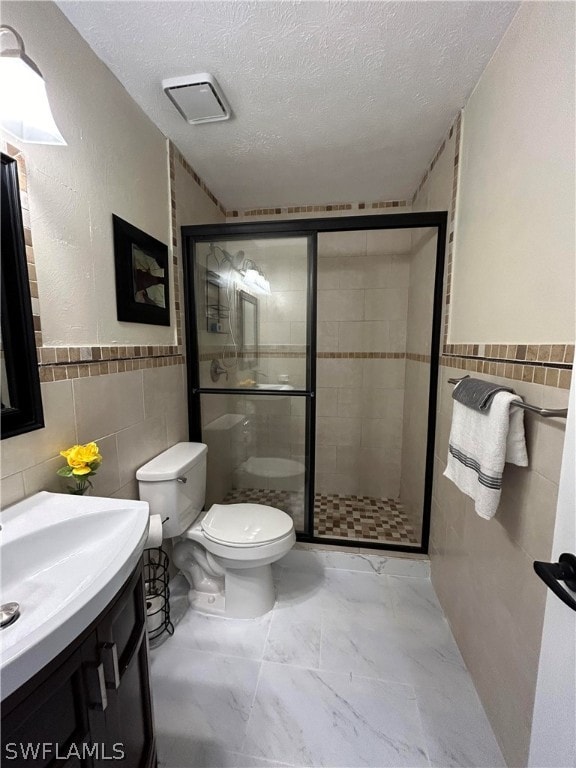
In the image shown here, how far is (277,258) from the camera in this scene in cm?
195

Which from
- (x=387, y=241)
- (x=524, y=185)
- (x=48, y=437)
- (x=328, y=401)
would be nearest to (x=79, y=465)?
(x=48, y=437)

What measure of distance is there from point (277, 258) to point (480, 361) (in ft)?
4.30

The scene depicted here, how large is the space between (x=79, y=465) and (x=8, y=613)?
1.47 ft

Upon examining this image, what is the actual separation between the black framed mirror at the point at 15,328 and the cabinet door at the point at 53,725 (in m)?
0.63

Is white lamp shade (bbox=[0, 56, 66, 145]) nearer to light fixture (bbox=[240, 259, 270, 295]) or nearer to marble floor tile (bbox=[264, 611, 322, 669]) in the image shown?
light fixture (bbox=[240, 259, 270, 295])

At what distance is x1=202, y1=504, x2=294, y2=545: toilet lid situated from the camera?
4.81 ft

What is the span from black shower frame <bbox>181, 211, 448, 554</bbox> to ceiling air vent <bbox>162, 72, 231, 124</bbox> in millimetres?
482

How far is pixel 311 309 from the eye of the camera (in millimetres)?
1836

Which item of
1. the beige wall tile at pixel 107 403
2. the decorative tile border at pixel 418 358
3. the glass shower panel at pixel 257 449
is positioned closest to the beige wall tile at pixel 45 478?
the beige wall tile at pixel 107 403

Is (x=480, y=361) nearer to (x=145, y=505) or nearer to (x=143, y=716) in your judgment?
(x=145, y=505)

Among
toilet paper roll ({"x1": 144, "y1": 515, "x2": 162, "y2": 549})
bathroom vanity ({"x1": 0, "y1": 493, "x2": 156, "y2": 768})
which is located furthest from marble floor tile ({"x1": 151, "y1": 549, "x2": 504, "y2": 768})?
toilet paper roll ({"x1": 144, "y1": 515, "x2": 162, "y2": 549})

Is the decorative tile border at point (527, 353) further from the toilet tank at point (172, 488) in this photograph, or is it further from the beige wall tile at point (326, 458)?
the beige wall tile at point (326, 458)

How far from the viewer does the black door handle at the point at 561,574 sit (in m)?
0.53

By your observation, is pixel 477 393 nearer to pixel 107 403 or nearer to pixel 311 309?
pixel 311 309
